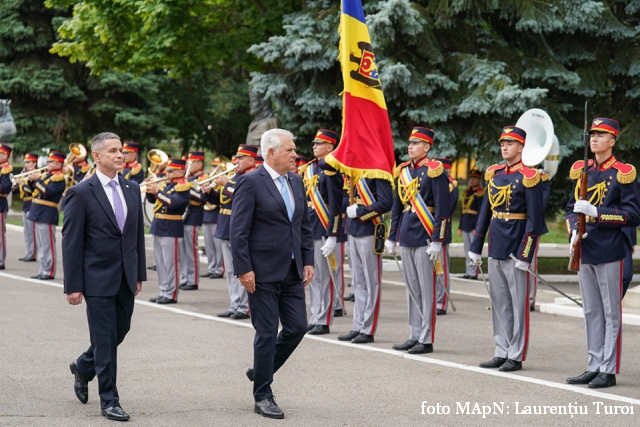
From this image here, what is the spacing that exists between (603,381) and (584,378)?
6.8 inches

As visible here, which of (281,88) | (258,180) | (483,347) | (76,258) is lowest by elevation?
(483,347)

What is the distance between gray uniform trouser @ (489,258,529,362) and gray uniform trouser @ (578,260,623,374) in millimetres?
614

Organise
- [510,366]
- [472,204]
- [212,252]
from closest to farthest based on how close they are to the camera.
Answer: [510,366], [472,204], [212,252]

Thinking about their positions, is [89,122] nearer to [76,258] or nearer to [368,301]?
[368,301]

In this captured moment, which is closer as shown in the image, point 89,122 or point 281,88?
point 281,88

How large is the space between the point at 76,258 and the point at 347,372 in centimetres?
283

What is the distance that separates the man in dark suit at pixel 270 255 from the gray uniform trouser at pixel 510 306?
2393 mm

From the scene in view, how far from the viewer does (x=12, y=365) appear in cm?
862

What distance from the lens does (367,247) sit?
34.1 ft

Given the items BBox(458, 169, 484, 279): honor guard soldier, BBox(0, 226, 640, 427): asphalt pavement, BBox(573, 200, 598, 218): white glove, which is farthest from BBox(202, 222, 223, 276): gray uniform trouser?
BBox(573, 200, 598, 218): white glove

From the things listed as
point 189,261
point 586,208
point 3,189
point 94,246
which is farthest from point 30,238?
point 586,208

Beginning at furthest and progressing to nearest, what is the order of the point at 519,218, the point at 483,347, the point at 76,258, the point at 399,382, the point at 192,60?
the point at 192,60, the point at 483,347, the point at 519,218, the point at 399,382, the point at 76,258

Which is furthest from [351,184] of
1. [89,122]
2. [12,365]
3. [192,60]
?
[89,122]

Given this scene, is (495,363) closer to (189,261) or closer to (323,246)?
(323,246)
